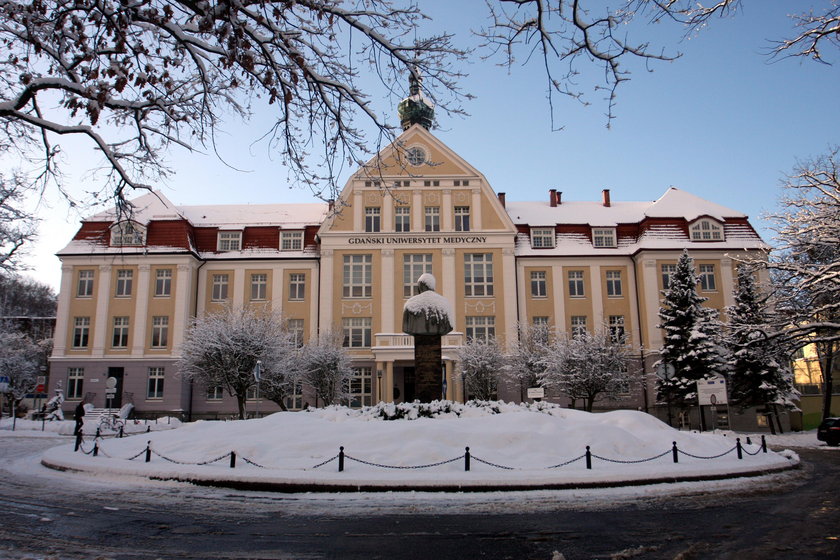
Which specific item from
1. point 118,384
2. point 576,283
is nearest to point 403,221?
point 576,283

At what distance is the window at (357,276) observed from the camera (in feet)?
137

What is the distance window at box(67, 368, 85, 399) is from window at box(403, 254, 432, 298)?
67.0 ft

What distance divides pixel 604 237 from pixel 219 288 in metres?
25.9

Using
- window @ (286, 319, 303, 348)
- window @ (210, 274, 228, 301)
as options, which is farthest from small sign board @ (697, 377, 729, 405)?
window @ (210, 274, 228, 301)

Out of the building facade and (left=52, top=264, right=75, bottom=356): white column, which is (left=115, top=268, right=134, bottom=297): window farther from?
(left=52, top=264, right=75, bottom=356): white column

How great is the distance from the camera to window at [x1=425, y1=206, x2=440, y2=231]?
139ft

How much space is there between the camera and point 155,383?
39.8m

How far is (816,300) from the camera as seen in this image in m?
22.3

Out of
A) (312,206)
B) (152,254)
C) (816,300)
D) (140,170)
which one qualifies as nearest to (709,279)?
(816,300)

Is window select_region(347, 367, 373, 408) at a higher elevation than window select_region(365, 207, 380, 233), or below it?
below

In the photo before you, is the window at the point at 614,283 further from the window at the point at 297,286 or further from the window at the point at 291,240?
the window at the point at 291,240

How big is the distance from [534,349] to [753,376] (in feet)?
38.5

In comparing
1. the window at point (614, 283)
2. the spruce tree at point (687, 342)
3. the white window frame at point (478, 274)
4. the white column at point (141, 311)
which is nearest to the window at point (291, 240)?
the white column at point (141, 311)

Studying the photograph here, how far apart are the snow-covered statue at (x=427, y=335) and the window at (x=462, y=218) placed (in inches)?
932
